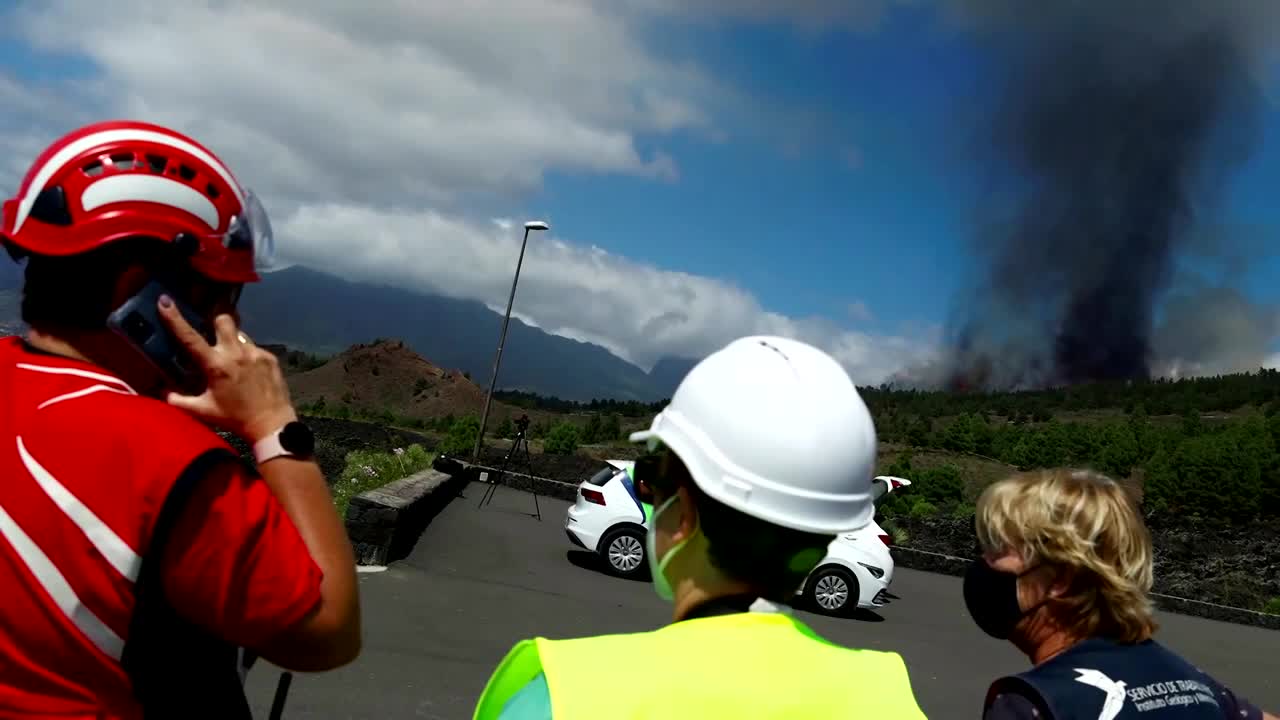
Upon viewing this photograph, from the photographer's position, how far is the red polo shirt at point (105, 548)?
4.79 feet

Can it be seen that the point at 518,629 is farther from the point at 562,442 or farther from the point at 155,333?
the point at 562,442

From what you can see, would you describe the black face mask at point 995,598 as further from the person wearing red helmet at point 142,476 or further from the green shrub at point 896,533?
the green shrub at point 896,533

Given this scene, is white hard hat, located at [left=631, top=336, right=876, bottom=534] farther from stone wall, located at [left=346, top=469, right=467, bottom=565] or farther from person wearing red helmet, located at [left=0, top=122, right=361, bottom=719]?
stone wall, located at [left=346, top=469, right=467, bottom=565]

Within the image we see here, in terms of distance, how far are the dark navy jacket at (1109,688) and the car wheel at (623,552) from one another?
11.4m

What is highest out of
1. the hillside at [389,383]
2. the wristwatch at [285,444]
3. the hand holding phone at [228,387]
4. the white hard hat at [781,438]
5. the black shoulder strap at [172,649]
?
the hillside at [389,383]

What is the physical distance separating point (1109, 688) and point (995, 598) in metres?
0.48

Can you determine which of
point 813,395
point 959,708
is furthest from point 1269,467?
point 813,395

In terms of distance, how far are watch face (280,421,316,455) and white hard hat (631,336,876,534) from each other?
58 centimetres

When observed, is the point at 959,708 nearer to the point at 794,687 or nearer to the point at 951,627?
the point at 951,627

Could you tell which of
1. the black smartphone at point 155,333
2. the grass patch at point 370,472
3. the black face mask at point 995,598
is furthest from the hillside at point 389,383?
the black smartphone at point 155,333

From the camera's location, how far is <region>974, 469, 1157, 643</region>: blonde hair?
8.44ft

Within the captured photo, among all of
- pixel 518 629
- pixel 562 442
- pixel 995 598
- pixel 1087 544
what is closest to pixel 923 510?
Answer: pixel 562 442

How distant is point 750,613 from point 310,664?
650mm

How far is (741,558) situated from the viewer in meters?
1.68
